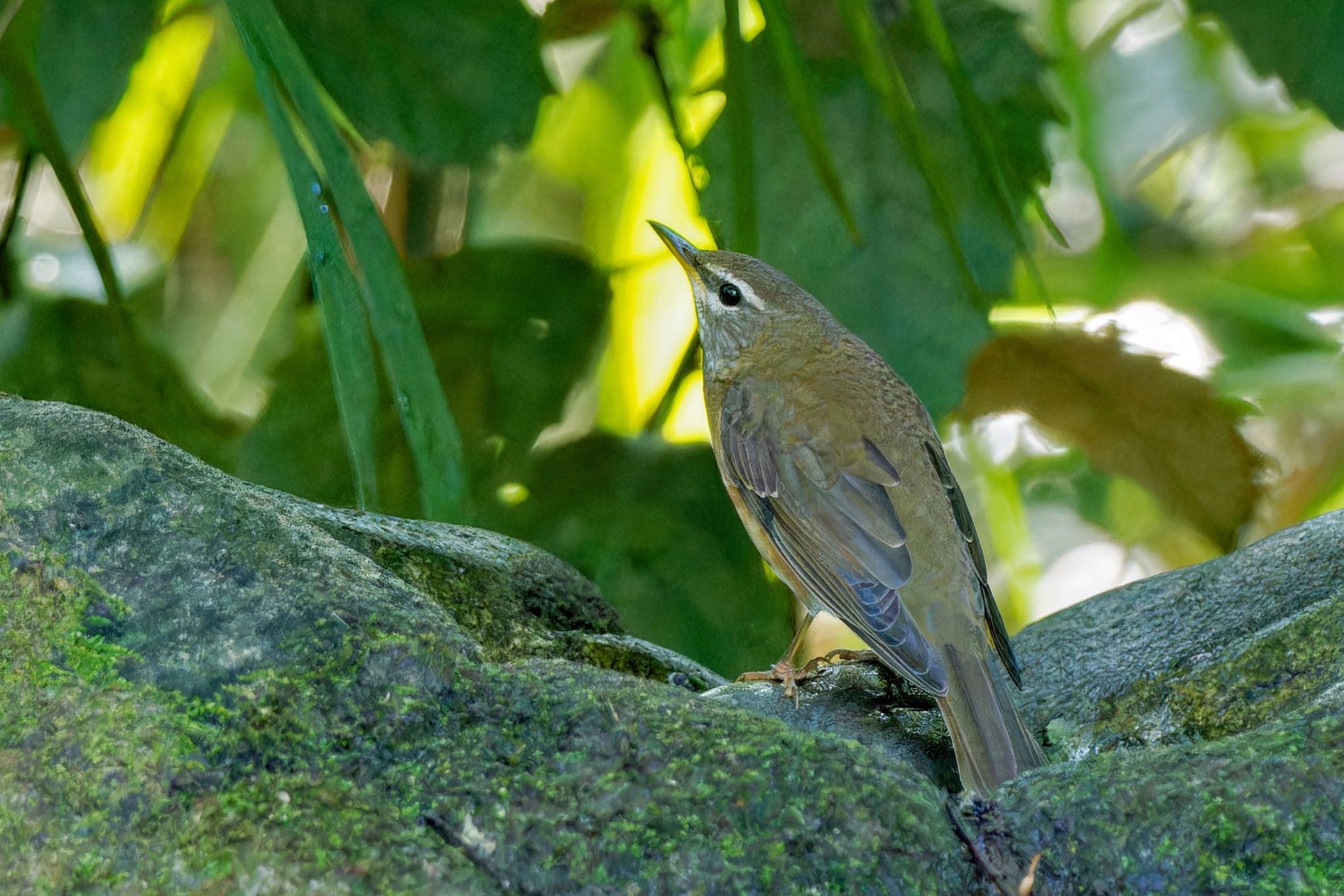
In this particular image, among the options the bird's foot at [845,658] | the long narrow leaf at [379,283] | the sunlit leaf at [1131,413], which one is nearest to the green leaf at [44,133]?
the long narrow leaf at [379,283]

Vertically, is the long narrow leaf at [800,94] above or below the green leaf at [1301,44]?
below

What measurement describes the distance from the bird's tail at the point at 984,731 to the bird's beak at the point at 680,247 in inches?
49.9

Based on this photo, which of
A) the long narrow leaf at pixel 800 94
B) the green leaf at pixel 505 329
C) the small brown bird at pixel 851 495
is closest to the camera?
the small brown bird at pixel 851 495

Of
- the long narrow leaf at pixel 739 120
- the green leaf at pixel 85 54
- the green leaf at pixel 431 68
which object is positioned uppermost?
the long narrow leaf at pixel 739 120

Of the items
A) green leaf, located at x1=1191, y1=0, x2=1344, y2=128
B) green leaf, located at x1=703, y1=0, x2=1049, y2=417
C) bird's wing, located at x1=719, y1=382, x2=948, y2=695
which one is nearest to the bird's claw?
bird's wing, located at x1=719, y1=382, x2=948, y2=695

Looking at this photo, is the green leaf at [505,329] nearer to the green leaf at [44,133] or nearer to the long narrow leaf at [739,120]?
the long narrow leaf at [739,120]

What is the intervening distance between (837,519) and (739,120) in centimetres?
102

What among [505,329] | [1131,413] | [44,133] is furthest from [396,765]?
[1131,413]

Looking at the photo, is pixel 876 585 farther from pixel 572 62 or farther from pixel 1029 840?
pixel 572 62

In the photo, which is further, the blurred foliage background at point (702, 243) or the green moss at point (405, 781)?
the blurred foliage background at point (702, 243)

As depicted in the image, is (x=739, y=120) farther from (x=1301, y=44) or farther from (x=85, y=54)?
(x=85, y=54)

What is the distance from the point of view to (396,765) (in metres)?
1.13

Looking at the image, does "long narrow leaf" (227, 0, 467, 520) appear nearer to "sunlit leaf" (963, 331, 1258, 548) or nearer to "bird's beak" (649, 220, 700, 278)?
"bird's beak" (649, 220, 700, 278)

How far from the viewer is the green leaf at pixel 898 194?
2982mm
